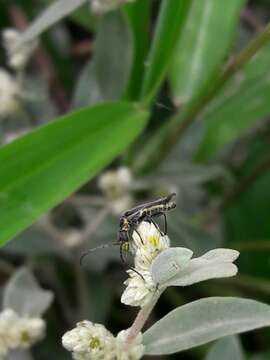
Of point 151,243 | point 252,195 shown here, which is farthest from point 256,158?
point 151,243

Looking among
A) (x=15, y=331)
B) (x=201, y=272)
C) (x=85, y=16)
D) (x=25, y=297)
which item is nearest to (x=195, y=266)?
(x=201, y=272)

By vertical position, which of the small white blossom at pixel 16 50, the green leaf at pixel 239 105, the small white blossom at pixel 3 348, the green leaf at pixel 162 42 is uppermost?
the small white blossom at pixel 16 50

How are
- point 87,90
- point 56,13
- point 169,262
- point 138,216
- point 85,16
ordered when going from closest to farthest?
point 169,262
point 138,216
point 56,13
point 87,90
point 85,16

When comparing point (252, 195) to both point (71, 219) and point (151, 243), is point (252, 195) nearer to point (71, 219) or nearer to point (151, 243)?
point (71, 219)

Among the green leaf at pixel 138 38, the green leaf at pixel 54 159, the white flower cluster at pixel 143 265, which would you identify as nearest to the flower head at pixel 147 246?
the white flower cluster at pixel 143 265

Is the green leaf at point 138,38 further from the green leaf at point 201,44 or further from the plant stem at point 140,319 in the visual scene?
the plant stem at point 140,319

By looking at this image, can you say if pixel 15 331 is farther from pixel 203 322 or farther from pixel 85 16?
pixel 85 16
